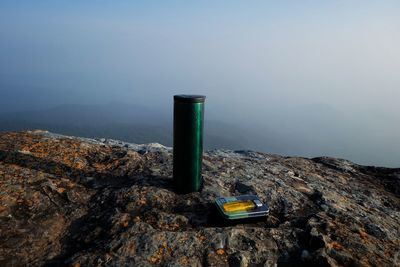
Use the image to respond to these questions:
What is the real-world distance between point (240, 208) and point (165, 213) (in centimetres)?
117

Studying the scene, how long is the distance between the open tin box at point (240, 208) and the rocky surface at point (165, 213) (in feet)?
0.54

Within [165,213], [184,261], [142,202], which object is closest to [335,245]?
[184,261]

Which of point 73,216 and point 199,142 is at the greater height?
point 199,142

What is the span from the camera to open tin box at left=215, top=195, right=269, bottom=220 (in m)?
4.95

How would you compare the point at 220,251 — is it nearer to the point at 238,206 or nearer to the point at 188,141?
the point at 238,206

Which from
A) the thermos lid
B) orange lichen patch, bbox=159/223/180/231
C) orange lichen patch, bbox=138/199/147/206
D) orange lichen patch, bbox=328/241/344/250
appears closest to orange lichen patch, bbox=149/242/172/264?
orange lichen patch, bbox=159/223/180/231

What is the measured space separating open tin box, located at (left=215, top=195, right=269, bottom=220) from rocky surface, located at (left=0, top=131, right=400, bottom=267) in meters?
0.17

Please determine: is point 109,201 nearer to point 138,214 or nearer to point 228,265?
point 138,214

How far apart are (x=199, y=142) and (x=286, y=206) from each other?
1.88 m

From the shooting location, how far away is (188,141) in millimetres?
5812

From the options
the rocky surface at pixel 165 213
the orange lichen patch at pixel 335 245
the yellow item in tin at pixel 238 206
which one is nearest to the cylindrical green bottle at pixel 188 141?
the rocky surface at pixel 165 213

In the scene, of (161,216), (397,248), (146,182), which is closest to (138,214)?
(161,216)

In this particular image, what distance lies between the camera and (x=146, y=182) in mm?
6105

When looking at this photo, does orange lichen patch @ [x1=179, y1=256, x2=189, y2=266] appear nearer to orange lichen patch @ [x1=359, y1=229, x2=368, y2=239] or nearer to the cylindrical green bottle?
the cylindrical green bottle
